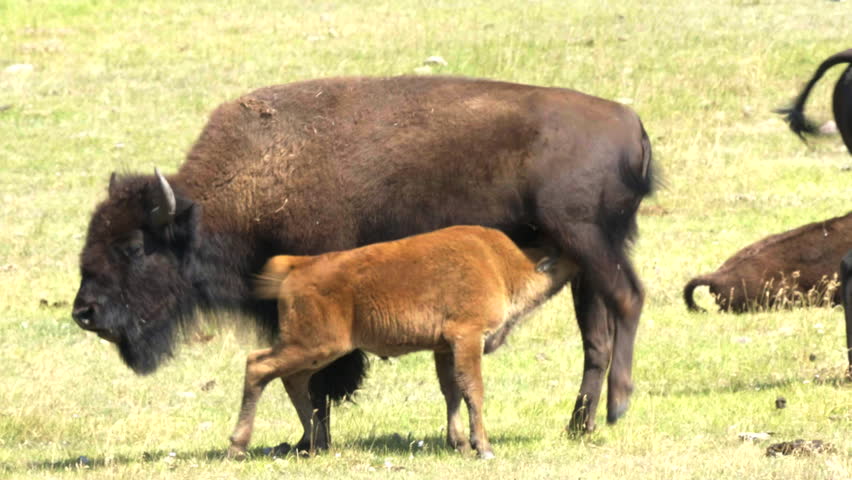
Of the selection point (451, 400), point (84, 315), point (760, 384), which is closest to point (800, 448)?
point (451, 400)

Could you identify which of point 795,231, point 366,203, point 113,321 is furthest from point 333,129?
point 795,231

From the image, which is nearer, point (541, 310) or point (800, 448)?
point (800, 448)

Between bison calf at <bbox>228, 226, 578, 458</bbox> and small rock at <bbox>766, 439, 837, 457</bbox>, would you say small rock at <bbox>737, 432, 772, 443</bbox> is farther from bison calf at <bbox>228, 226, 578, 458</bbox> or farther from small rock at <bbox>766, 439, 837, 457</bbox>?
bison calf at <bbox>228, 226, 578, 458</bbox>

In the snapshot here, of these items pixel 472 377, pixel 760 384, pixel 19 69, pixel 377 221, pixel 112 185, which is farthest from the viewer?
pixel 19 69

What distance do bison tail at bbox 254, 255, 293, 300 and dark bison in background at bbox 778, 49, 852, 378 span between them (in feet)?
12.2

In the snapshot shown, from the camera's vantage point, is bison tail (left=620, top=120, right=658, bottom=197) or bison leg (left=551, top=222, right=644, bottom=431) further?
bison tail (left=620, top=120, right=658, bottom=197)

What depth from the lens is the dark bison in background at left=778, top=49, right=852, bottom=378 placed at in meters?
9.39

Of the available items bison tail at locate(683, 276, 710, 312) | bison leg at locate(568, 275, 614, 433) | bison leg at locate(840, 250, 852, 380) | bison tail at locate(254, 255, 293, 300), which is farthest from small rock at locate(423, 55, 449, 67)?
bison tail at locate(254, 255, 293, 300)

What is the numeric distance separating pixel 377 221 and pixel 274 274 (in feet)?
2.61

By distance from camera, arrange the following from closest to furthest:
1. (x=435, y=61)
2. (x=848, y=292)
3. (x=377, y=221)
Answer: (x=377, y=221) < (x=848, y=292) < (x=435, y=61)

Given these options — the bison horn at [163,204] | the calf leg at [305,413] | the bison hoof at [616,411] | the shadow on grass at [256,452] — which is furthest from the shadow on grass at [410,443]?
the bison horn at [163,204]

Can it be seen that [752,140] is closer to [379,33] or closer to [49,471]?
[379,33]

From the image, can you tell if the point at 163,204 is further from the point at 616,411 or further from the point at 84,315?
the point at 616,411

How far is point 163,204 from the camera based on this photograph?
27.1ft
